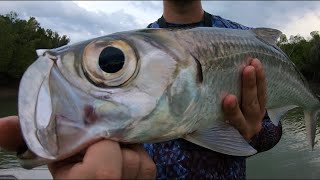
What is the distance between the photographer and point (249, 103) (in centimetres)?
272

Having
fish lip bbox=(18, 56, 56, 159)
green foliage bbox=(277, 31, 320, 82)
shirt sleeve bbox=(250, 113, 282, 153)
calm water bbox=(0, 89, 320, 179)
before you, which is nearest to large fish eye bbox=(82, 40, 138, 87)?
fish lip bbox=(18, 56, 56, 159)

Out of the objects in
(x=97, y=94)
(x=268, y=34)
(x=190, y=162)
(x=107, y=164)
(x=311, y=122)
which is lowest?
(x=190, y=162)

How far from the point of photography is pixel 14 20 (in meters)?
83.0

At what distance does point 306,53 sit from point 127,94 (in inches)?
3155

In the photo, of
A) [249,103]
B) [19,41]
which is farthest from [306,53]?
[249,103]

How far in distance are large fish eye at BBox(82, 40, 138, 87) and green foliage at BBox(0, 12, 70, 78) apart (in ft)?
213

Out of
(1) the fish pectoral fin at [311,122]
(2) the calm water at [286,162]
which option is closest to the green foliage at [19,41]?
(2) the calm water at [286,162]

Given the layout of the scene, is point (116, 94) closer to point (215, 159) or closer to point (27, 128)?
point (27, 128)

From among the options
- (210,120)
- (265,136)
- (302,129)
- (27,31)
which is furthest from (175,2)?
(27,31)

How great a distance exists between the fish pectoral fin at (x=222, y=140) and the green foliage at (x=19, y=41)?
6474 cm

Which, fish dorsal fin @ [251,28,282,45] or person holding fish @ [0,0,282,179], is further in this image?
fish dorsal fin @ [251,28,282,45]

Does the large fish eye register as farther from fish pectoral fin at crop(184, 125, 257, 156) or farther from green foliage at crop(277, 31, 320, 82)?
green foliage at crop(277, 31, 320, 82)

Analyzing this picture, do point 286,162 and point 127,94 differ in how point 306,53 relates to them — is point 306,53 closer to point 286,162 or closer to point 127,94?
point 286,162

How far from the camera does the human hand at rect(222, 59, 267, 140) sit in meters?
2.49
